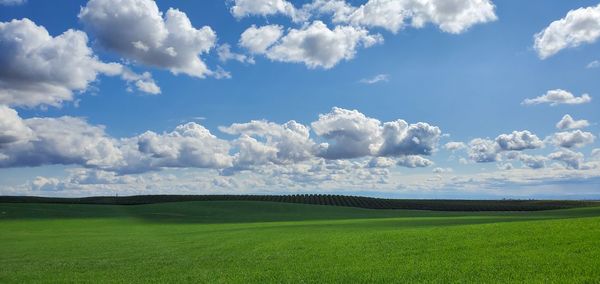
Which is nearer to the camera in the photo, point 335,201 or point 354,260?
point 354,260

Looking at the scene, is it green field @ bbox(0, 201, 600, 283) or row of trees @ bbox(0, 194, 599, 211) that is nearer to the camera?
green field @ bbox(0, 201, 600, 283)

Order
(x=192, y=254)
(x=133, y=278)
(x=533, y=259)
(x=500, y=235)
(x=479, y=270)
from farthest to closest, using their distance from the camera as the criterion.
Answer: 1. (x=192, y=254)
2. (x=500, y=235)
3. (x=133, y=278)
4. (x=533, y=259)
5. (x=479, y=270)

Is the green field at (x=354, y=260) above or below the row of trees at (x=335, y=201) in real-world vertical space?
below

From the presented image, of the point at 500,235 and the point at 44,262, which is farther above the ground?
the point at 500,235

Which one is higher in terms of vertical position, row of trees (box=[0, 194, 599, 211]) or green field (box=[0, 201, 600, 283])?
row of trees (box=[0, 194, 599, 211])

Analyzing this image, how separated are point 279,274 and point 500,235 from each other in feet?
31.7

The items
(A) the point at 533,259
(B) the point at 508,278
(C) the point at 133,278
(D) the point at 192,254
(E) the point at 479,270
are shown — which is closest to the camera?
(B) the point at 508,278

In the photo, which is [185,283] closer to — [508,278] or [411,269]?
[411,269]

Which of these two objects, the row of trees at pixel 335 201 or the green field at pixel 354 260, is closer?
the green field at pixel 354 260

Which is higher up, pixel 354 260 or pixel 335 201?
pixel 335 201

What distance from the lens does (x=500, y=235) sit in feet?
63.4

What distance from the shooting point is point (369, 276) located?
13.5m

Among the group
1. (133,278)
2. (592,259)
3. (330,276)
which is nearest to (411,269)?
(330,276)

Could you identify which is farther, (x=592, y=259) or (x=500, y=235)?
(x=500, y=235)
